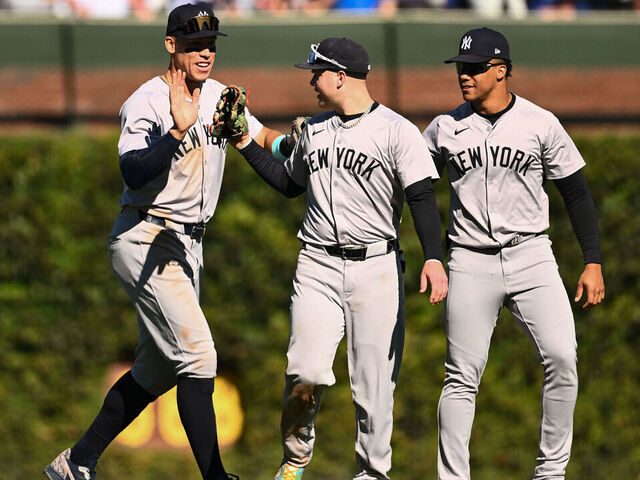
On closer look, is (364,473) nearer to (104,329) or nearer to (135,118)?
(135,118)

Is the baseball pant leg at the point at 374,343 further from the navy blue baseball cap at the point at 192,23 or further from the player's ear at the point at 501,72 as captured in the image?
the navy blue baseball cap at the point at 192,23

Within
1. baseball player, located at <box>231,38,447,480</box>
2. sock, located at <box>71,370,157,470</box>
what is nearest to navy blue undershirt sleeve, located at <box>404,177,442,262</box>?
baseball player, located at <box>231,38,447,480</box>

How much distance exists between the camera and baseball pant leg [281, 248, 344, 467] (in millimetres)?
5844

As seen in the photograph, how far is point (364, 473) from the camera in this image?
19.7 ft

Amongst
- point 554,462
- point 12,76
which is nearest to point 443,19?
point 12,76

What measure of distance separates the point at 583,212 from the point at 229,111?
186 cm

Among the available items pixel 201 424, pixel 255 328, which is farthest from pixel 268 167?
pixel 255 328

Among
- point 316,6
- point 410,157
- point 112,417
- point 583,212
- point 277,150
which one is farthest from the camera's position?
point 316,6

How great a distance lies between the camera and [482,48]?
5871mm

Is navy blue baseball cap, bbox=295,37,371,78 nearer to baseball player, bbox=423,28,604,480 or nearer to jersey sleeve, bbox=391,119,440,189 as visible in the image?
jersey sleeve, bbox=391,119,440,189

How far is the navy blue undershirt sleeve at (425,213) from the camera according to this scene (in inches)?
225

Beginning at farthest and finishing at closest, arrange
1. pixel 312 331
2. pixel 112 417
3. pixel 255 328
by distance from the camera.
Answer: pixel 255 328, pixel 112 417, pixel 312 331

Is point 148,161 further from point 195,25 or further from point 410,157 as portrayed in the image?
point 410,157

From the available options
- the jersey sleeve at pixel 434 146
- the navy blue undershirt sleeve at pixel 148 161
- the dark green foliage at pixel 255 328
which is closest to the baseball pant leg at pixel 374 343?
the jersey sleeve at pixel 434 146
